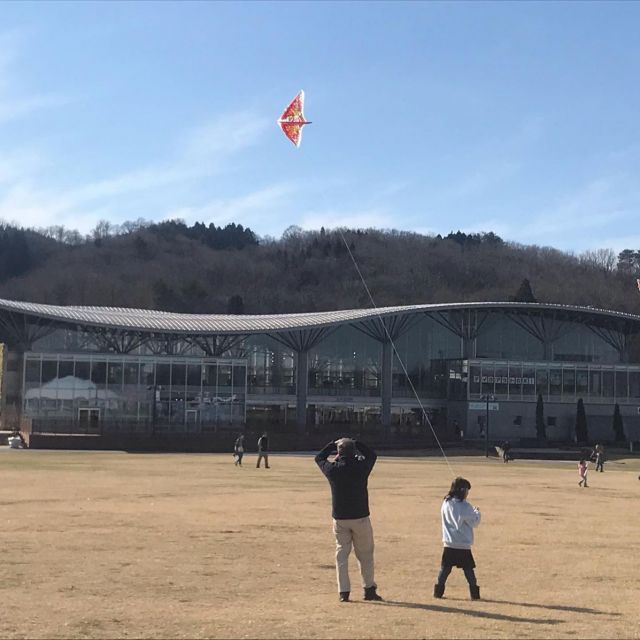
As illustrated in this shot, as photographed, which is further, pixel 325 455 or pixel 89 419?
pixel 89 419

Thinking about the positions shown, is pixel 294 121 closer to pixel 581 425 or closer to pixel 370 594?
pixel 370 594

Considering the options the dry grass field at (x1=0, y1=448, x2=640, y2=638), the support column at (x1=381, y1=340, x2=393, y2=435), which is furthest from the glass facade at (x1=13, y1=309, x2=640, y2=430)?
the dry grass field at (x1=0, y1=448, x2=640, y2=638)

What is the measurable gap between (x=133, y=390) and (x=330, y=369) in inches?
788

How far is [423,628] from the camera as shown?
1047 cm

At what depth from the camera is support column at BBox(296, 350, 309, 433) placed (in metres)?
86.8

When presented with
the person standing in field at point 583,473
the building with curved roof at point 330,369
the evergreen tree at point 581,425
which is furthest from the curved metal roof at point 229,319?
the person standing in field at point 583,473

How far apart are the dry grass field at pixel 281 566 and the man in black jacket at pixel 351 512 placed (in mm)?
410

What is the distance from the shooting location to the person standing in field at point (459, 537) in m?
12.6

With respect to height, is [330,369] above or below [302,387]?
above

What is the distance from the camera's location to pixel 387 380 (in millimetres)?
89375

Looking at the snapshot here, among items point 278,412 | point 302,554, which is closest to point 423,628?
point 302,554

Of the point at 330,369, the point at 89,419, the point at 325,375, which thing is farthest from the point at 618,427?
the point at 89,419

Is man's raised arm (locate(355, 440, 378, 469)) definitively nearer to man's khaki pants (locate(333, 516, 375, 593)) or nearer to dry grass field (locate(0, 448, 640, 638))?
man's khaki pants (locate(333, 516, 375, 593))

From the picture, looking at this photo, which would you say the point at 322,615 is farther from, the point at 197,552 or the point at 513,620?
the point at 197,552
